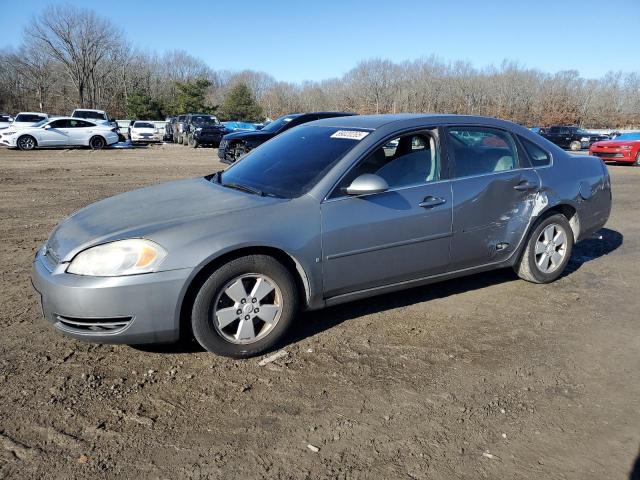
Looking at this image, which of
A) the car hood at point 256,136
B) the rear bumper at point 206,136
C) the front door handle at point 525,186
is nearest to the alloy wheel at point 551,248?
the front door handle at point 525,186

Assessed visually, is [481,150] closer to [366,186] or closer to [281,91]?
[366,186]

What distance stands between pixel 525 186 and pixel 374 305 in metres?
1.72

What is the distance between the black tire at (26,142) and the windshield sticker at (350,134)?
2214 cm

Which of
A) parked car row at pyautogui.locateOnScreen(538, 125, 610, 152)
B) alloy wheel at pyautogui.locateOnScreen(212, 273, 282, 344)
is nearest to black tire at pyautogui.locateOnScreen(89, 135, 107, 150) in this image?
alloy wheel at pyautogui.locateOnScreen(212, 273, 282, 344)

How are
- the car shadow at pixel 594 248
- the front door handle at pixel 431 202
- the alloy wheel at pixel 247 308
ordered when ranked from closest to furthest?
the alloy wheel at pixel 247 308, the front door handle at pixel 431 202, the car shadow at pixel 594 248

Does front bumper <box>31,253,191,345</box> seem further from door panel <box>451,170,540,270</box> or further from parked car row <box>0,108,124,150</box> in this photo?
parked car row <box>0,108,124,150</box>

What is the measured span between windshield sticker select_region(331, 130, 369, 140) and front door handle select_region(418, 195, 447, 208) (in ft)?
2.25

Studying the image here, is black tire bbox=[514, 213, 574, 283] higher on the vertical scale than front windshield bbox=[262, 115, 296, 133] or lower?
lower

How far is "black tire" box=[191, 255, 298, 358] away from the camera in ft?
10.6

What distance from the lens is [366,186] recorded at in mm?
3611

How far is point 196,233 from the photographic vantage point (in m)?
3.23

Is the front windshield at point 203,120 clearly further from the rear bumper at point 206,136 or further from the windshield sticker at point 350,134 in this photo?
the windshield sticker at point 350,134

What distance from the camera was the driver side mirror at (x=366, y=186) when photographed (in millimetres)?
3611

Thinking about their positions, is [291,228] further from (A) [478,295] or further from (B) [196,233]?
(A) [478,295]
